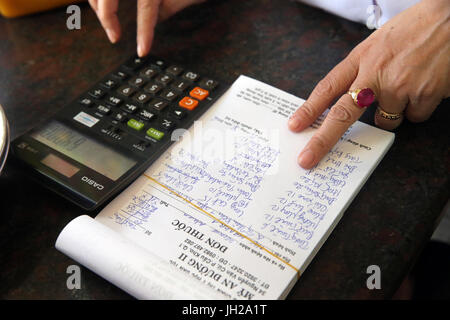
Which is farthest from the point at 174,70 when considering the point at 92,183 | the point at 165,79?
the point at 92,183

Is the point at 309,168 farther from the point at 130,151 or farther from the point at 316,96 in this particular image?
the point at 130,151

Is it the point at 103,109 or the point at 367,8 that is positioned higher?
the point at 367,8

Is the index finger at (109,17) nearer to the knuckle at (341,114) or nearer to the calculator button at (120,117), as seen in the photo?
the calculator button at (120,117)

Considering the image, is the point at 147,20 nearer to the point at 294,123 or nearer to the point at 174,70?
the point at 174,70

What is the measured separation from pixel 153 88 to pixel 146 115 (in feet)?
0.17

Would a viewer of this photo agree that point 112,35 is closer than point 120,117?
No

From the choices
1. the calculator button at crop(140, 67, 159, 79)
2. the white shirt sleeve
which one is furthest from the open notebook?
the white shirt sleeve

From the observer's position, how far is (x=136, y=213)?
505 millimetres

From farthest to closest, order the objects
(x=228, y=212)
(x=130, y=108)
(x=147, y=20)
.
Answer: (x=147, y=20) → (x=130, y=108) → (x=228, y=212)

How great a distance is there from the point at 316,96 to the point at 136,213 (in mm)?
288

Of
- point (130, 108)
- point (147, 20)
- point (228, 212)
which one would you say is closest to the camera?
point (228, 212)

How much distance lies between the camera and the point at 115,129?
1.90ft

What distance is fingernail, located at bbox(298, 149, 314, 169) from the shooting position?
0.53 m

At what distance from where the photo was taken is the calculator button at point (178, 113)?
594 millimetres
